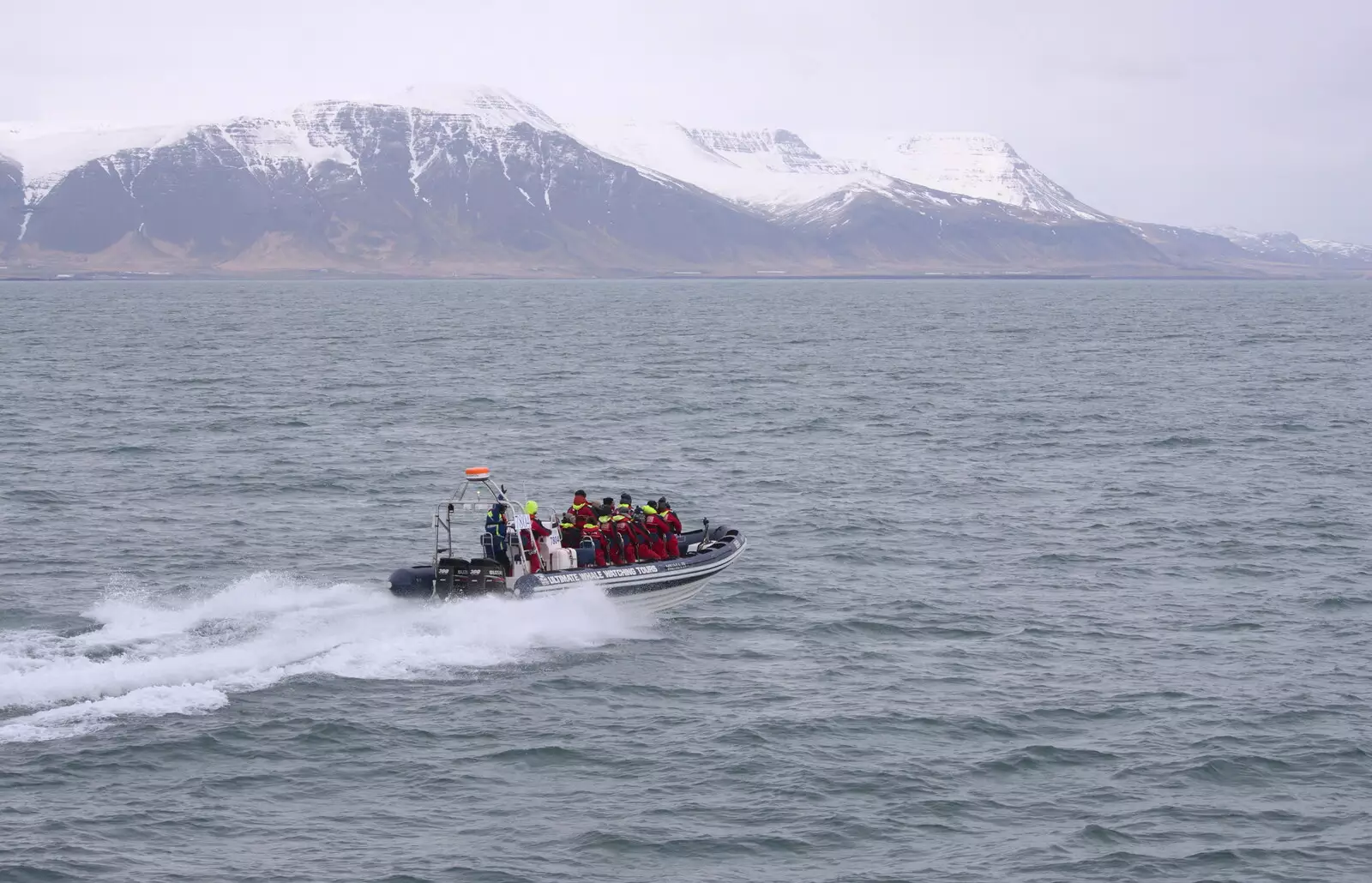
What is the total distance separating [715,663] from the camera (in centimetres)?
2406

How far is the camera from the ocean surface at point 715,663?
17188 millimetres

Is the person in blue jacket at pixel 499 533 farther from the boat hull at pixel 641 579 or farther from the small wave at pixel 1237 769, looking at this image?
the small wave at pixel 1237 769

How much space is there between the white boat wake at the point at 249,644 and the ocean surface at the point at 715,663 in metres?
0.07

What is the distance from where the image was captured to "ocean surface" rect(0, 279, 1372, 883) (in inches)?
677

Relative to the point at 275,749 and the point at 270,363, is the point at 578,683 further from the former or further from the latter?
the point at 270,363

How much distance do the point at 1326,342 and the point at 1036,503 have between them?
7214 cm

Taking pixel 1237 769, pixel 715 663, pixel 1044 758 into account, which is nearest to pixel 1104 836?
pixel 1044 758

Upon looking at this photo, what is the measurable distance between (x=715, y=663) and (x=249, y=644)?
7.18 meters

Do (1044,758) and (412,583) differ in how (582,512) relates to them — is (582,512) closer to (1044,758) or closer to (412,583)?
(412,583)

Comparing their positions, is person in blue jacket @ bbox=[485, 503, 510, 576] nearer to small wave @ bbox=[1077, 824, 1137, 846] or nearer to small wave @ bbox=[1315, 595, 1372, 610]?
small wave @ bbox=[1077, 824, 1137, 846]

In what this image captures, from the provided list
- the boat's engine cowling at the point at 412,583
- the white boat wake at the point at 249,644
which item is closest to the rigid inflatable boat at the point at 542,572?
the boat's engine cowling at the point at 412,583

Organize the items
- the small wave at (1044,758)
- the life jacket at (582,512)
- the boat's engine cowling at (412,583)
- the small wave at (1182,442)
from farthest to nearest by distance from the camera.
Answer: the small wave at (1182,442), the life jacket at (582,512), the boat's engine cowling at (412,583), the small wave at (1044,758)

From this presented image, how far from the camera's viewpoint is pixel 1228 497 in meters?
38.1

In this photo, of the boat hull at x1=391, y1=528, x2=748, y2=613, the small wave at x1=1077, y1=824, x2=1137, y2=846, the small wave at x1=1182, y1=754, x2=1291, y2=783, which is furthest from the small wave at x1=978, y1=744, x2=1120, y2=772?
the boat hull at x1=391, y1=528, x2=748, y2=613
